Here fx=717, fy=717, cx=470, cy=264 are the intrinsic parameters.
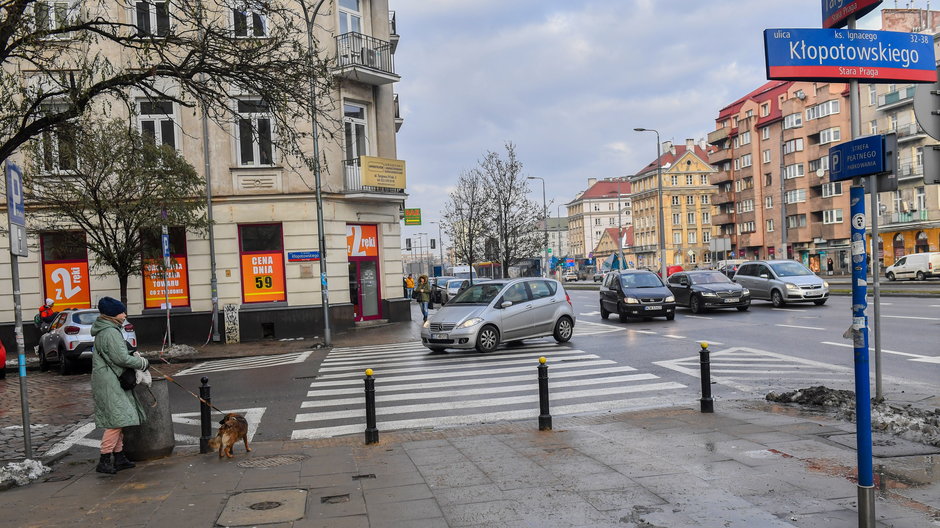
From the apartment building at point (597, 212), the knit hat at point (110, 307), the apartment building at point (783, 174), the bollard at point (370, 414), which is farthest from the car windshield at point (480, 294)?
the apartment building at point (597, 212)

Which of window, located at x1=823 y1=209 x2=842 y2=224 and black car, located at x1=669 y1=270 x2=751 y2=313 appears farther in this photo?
window, located at x1=823 y1=209 x2=842 y2=224

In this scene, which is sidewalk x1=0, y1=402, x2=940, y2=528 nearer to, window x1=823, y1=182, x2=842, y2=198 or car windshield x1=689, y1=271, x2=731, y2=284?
car windshield x1=689, y1=271, x2=731, y2=284

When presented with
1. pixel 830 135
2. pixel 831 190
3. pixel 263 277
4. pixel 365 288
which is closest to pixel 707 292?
pixel 365 288

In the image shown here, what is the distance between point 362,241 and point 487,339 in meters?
10.9

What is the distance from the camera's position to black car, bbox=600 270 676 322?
23344 millimetres

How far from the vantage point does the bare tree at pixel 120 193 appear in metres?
18.8

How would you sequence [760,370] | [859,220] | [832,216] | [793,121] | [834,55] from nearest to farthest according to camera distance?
[859,220] → [834,55] → [760,370] → [832,216] → [793,121]

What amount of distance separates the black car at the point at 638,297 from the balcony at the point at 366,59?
10.9 m

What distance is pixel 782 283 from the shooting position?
26.4 meters

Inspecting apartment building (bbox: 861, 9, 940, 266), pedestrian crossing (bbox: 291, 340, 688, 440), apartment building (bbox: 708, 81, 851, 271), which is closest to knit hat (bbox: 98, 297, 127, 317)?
pedestrian crossing (bbox: 291, 340, 688, 440)

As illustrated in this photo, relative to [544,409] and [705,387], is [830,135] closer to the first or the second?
[705,387]

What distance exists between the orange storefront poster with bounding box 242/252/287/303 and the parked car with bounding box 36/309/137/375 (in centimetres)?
633

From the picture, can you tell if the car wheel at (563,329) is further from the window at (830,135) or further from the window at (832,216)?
the window at (830,135)

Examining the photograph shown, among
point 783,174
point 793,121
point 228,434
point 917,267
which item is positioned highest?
point 793,121
